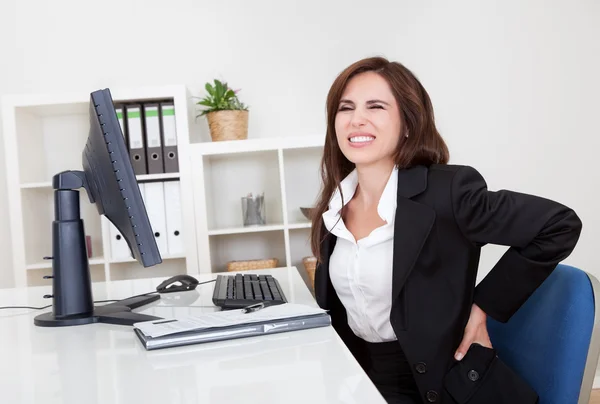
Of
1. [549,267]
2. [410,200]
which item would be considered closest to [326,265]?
[410,200]

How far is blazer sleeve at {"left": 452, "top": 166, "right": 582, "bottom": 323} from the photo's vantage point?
1.24m

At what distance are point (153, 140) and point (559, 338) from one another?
7.45ft

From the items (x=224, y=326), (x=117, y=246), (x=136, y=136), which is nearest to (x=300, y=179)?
(x=136, y=136)

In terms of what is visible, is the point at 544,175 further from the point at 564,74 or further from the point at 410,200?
the point at 410,200

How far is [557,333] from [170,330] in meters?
0.69

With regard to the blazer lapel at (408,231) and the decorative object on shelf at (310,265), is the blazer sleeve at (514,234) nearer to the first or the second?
the blazer lapel at (408,231)

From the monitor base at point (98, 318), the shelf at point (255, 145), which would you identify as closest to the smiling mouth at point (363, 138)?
the monitor base at point (98, 318)

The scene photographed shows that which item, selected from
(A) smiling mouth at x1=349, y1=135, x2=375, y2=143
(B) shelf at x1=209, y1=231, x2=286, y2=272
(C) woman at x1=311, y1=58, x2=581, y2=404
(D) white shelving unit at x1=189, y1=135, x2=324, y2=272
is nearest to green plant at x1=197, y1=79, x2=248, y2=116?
(D) white shelving unit at x1=189, y1=135, x2=324, y2=272

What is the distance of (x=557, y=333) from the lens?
110 centimetres

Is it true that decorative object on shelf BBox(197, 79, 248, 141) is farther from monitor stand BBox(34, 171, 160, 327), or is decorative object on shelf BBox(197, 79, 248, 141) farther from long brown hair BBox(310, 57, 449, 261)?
monitor stand BBox(34, 171, 160, 327)

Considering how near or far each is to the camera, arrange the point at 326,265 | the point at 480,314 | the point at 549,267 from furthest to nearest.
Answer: the point at 326,265 < the point at 480,314 < the point at 549,267

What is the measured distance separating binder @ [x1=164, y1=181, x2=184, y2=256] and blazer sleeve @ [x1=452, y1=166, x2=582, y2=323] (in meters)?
1.87

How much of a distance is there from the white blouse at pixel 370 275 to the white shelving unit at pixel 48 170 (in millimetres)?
1492

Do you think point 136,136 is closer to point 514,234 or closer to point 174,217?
point 174,217
